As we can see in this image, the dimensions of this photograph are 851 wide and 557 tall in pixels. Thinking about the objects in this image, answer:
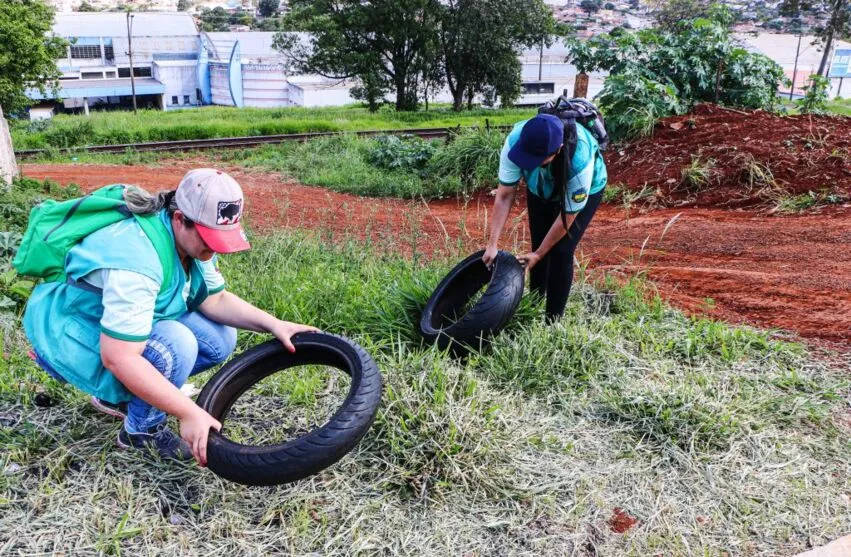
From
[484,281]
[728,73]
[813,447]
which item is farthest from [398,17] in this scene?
[813,447]

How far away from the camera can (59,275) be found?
7.79 ft

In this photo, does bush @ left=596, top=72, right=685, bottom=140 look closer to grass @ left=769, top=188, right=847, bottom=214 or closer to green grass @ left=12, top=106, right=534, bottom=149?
grass @ left=769, top=188, right=847, bottom=214

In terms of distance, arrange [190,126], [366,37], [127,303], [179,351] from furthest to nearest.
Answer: [366,37], [190,126], [179,351], [127,303]

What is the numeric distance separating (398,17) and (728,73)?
14.1 meters

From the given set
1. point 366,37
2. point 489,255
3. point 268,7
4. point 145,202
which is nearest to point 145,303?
point 145,202

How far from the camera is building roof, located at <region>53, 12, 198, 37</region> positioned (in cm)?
4528

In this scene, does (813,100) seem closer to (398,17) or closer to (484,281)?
(484,281)

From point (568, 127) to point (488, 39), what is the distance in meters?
23.0

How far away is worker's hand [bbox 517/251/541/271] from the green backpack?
2.11 metres

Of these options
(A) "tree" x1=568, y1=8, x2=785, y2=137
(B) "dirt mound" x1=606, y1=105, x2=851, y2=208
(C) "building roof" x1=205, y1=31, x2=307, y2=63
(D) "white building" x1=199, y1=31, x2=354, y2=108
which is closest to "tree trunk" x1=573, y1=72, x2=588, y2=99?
(A) "tree" x1=568, y1=8, x2=785, y2=137

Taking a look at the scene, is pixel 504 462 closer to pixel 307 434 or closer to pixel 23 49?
pixel 307 434

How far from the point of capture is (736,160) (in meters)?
8.62

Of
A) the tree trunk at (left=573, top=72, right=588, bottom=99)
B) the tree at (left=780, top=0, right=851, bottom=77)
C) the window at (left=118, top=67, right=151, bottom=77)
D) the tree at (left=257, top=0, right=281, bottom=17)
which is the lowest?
the tree trunk at (left=573, top=72, right=588, bottom=99)

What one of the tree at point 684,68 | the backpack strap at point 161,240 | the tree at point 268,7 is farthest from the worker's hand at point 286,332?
the tree at point 268,7
